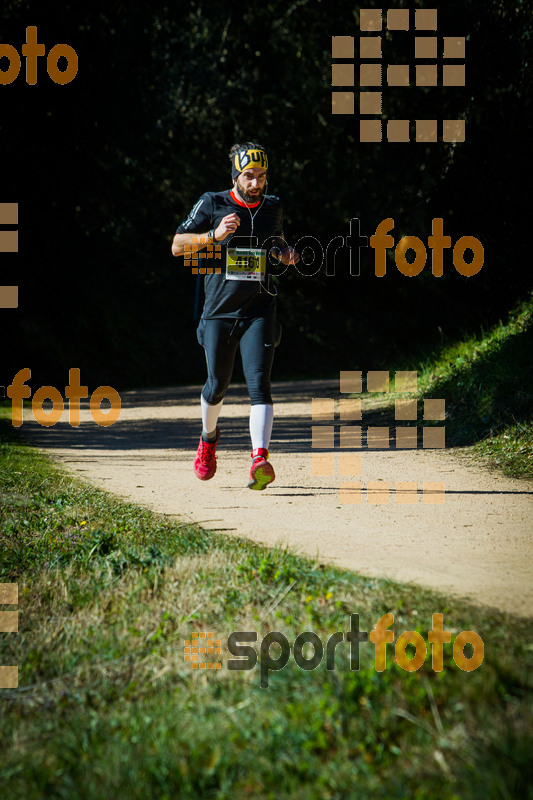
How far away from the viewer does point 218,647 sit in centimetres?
395

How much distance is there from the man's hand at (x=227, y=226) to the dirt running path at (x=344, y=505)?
2.00 meters

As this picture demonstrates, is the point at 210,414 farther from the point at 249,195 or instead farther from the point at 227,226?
the point at 249,195

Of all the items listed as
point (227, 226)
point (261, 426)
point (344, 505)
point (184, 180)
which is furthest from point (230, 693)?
point (184, 180)

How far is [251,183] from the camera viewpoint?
6.08 meters

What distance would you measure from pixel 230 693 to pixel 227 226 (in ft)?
10.9

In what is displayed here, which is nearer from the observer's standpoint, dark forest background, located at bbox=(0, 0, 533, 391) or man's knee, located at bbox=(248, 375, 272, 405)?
man's knee, located at bbox=(248, 375, 272, 405)

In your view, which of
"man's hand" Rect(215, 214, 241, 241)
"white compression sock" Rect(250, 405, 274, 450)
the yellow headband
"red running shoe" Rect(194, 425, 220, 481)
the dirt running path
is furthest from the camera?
"red running shoe" Rect(194, 425, 220, 481)

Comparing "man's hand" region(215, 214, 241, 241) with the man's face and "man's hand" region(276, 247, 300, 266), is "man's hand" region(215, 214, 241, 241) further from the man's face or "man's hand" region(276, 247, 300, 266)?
"man's hand" region(276, 247, 300, 266)

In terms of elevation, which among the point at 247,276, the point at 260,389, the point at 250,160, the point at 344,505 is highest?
the point at 250,160

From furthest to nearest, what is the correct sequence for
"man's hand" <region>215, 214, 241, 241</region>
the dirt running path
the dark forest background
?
the dark forest background → "man's hand" <region>215, 214, 241, 241</region> → the dirt running path

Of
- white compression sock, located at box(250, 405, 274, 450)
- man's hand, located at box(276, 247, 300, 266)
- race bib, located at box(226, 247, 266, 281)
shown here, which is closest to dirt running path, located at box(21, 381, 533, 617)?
white compression sock, located at box(250, 405, 274, 450)

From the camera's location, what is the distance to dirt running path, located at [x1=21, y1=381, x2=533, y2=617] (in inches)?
183

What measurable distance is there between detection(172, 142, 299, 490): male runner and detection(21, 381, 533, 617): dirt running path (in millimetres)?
583

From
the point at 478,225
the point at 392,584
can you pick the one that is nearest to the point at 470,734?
the point at 392,584
